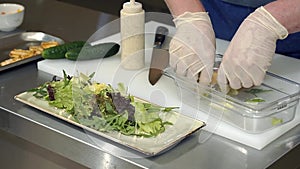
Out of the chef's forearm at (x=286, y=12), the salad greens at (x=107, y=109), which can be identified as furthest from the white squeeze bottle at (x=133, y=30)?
the chef's forearm at (x=286, y=12)

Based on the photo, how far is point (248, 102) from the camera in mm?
1064

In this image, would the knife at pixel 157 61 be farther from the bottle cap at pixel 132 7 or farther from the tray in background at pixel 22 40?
the tray in background at pixel 22 40

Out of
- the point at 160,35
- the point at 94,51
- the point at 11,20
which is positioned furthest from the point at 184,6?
the point at 11,20

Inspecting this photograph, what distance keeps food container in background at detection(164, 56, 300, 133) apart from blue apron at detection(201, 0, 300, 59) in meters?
0.25

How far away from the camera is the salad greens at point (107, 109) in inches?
39.6

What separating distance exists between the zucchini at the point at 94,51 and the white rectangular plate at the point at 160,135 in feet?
0.60

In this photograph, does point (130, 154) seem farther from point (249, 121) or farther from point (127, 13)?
point (127, 13)

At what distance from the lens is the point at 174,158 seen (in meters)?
0.98

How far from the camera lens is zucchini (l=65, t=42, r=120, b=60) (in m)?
Result: 1.24

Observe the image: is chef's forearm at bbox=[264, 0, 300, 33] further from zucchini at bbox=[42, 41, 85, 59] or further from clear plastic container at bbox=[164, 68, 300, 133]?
zucchini at bbox=[42, 41, 85, 59]

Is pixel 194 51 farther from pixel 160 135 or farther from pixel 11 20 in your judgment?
pixel 11 20

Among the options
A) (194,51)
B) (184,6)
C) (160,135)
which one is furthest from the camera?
(184,6)

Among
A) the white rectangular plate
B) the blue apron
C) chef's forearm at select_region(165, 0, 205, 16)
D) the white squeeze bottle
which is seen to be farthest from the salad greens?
the blue apron

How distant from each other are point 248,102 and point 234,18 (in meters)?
0.40
